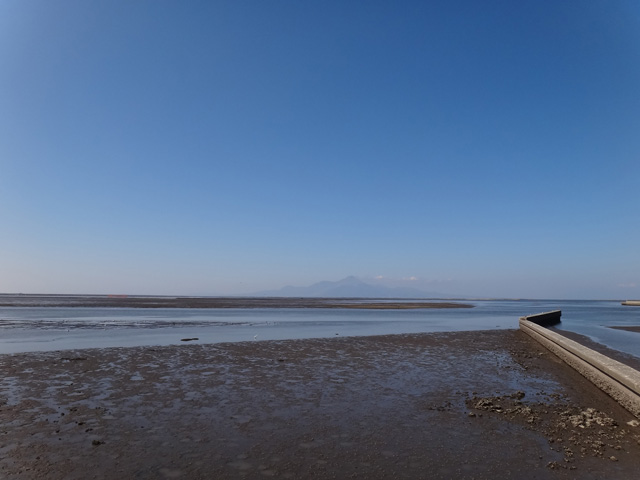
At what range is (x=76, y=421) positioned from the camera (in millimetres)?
8859

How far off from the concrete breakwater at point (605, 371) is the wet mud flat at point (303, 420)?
368mm

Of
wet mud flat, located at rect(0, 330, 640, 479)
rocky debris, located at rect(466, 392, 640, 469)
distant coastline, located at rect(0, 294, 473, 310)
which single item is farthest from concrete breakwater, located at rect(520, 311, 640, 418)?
distant coastline, located at rect(0, 294, 473, 310)

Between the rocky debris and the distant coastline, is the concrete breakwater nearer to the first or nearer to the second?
the rocky debris

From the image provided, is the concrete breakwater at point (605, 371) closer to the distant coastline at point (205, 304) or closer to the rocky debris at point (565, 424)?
the rocky debris at point (565, 424)

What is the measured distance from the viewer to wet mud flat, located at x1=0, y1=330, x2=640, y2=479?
6.65 metres

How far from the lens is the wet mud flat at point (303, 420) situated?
665 cm

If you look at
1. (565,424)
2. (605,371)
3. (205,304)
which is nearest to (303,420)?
(565,424)

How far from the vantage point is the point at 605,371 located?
12367mm

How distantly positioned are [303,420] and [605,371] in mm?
9683

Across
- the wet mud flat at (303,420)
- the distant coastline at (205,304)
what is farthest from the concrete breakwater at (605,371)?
the distant coastline at (205,304)

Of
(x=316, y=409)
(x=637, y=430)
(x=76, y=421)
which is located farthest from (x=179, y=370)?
(x=637, y=430)

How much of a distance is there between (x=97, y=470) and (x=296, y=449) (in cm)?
326

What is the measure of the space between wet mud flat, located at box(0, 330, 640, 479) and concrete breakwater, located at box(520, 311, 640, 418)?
1.21 feet

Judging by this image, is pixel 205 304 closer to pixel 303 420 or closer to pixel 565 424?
pixel 303 420
